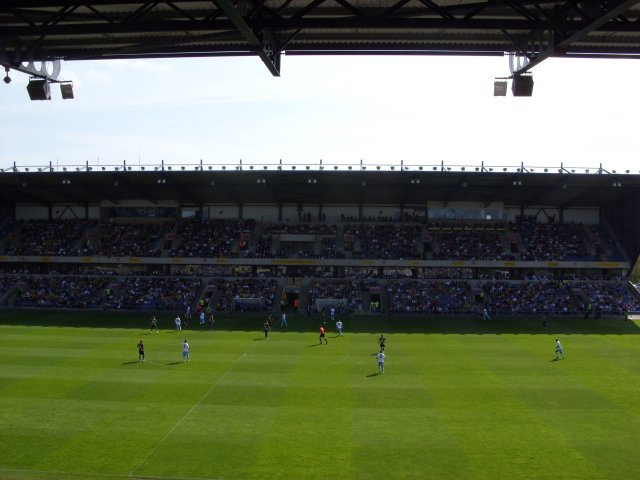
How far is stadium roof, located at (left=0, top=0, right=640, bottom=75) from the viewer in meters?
8.70

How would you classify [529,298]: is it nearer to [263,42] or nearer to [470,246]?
[470,246]

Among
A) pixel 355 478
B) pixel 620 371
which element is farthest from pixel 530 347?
pixel 355 478

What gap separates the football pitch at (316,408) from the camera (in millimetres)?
16484

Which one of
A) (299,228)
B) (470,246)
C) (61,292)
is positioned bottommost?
(61,292)

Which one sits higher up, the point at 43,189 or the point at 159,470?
the point at 43,189

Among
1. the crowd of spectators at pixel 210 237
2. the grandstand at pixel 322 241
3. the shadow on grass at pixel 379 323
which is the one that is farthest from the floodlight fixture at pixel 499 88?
the crowd of spectators at pixel 210 237

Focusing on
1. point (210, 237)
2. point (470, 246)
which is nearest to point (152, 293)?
point (210, 237)

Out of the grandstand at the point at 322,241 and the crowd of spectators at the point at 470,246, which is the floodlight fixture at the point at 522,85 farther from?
the crowd of spectators at the point at 470,246

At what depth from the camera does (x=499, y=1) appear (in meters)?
8.70

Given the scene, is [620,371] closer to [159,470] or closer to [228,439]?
[228,439]

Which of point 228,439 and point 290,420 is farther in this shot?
point 290,420

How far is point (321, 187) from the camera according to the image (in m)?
57.5

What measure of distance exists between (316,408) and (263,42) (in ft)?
53.5

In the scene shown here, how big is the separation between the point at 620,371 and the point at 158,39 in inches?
1123
